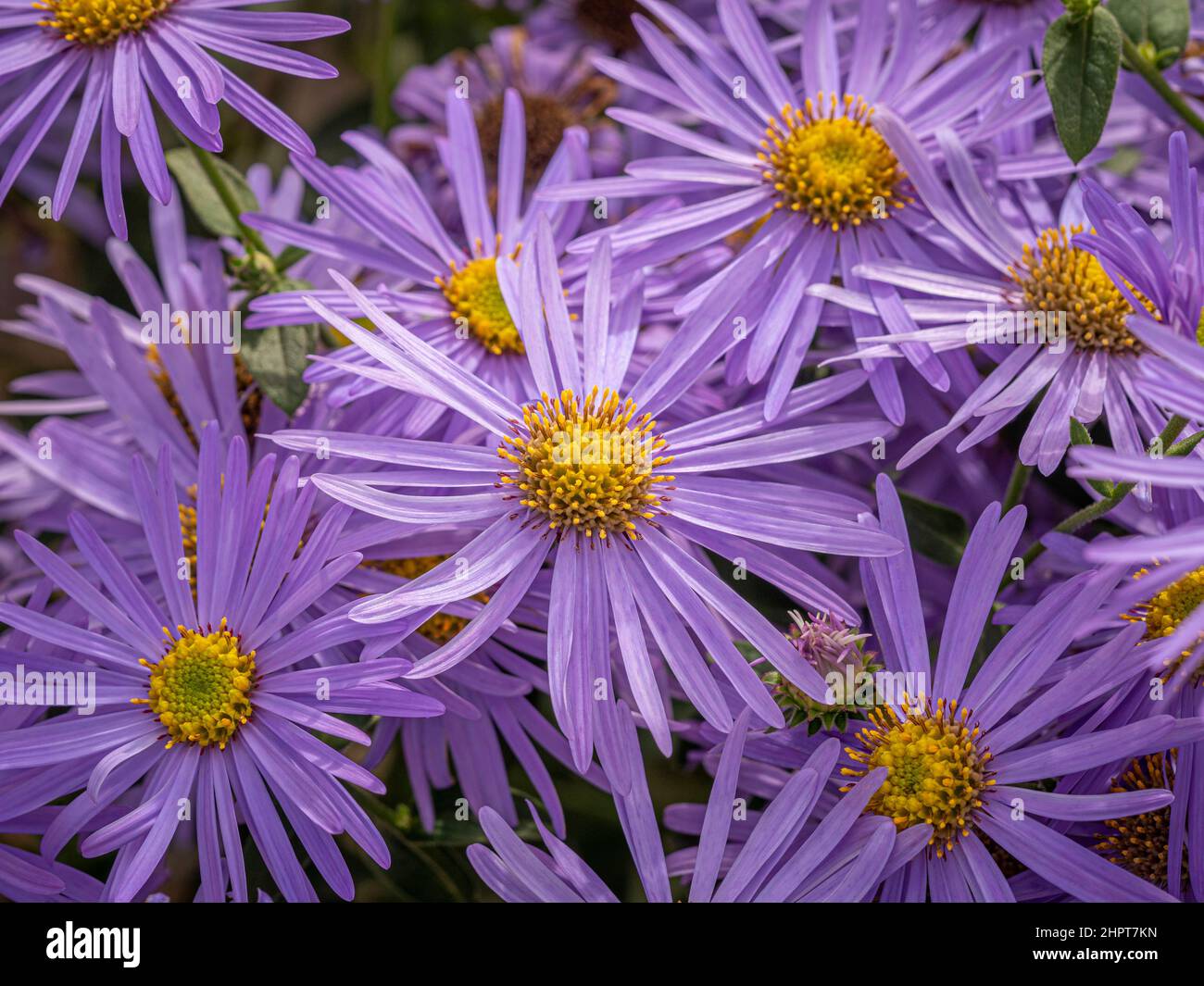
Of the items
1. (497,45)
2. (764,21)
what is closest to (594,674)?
(764,21)

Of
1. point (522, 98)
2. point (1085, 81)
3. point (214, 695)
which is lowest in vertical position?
point (214, 695)

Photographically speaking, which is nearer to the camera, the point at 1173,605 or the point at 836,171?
the point at 1173,605

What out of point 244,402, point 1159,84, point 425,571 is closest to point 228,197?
point 244,402

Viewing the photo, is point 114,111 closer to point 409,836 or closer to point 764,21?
point 409,836

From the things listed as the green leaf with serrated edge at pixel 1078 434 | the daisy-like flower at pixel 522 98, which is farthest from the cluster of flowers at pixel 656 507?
the daisy-like flower at pixel 522 98

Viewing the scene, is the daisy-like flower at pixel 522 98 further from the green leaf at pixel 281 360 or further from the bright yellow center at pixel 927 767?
the bright yellow center at pixel 927 767

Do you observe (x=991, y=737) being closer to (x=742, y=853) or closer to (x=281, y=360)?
(x=742, y=853)

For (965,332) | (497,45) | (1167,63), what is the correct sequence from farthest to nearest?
(497,45)
(1167,63)
(965,332)
